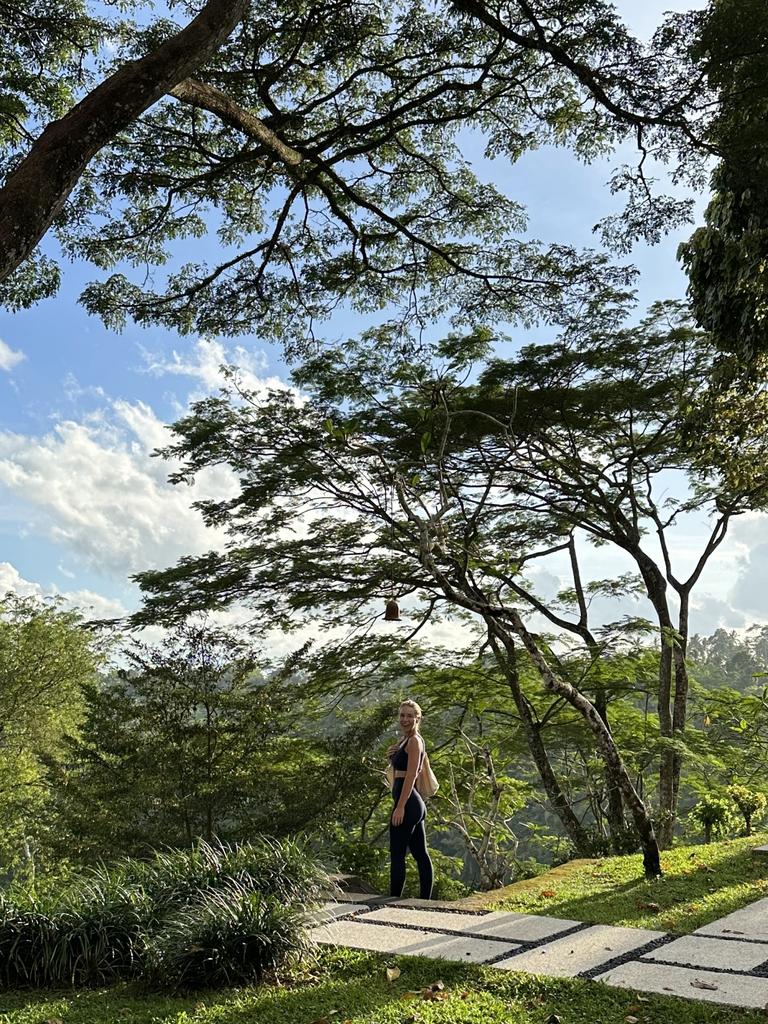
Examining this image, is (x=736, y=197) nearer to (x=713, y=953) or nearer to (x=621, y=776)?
(x=621, y=776)

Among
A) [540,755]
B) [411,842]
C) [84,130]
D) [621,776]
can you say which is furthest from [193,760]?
[84,130]

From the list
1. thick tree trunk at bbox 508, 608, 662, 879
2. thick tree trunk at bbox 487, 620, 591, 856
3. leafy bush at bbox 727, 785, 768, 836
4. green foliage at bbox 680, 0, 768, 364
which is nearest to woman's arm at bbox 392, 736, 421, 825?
thick tree trunk at bbox 508, 608, 662, 879

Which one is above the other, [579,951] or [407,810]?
[407,810]

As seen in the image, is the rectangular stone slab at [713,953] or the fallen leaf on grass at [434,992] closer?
the fallen leaf on grass at [434,992]

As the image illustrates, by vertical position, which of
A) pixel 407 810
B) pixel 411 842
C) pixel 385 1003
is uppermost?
pixel 407 810

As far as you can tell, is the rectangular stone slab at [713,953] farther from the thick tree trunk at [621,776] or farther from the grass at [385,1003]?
the thick tree trunk at [621,776]

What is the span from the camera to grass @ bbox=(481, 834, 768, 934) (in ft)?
18.4

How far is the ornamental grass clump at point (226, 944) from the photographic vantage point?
4387 mm

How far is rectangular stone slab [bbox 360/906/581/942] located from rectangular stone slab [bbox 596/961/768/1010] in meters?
0.76

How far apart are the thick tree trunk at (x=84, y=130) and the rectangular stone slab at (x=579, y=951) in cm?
427

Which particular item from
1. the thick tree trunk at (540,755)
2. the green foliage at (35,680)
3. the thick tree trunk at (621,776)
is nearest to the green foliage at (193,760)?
the thick tree trunk at (540,755)

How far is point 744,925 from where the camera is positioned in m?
5.30

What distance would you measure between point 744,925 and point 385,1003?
267cm

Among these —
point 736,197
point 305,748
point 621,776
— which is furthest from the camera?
point 305,748
